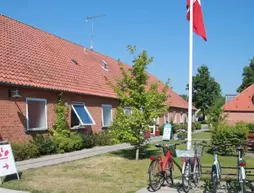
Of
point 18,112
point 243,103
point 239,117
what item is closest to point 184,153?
point 18,112

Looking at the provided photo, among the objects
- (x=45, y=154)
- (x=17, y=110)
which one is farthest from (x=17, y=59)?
(x=45, y=154)

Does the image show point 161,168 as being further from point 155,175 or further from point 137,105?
point 137,105

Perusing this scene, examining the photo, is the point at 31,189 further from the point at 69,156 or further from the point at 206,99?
the point at 206,99

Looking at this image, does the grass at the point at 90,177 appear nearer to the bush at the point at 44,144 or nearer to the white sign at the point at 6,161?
the white sign at the point at 6,161

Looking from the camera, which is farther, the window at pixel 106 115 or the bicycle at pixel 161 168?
the window at pixel 106 115

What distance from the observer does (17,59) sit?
54.3ft

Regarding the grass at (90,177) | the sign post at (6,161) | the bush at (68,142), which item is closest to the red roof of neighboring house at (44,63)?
the bush at (68,142)

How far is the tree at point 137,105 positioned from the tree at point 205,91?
191 ft

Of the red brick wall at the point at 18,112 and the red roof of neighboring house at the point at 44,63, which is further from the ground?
the red roof of neighboring house at the point at 44,63

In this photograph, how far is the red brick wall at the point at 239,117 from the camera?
3469 cm

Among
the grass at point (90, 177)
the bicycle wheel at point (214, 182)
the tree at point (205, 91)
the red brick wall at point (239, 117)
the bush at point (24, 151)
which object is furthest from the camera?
the tree at point (205, 91)

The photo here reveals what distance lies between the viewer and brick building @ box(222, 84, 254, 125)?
114ft

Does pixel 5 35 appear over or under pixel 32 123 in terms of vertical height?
over

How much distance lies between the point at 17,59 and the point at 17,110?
10.1ft
